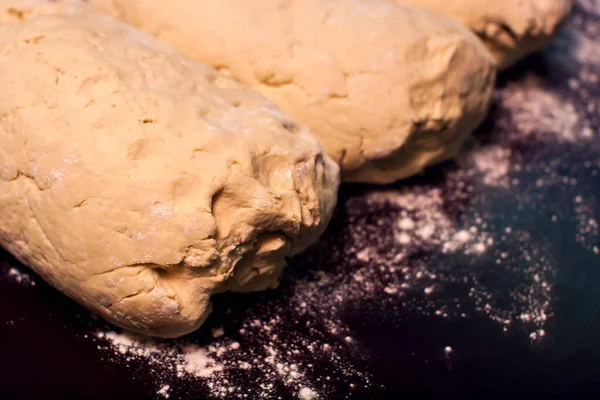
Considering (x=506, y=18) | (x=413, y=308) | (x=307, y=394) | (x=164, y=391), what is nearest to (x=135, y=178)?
(x=164, y=391)

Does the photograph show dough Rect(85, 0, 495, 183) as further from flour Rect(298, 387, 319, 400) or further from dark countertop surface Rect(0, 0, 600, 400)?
flour Rect(298, 387, 319, 400)

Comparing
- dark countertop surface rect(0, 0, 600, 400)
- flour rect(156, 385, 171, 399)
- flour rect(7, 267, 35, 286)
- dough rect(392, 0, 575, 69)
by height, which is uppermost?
dough rect(392, 0, 575, 69)

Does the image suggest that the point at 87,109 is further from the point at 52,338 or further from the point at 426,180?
the point at 426,180

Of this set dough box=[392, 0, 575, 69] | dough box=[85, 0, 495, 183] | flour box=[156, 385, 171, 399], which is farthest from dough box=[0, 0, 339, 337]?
dough box=[392, 0, 575, 69]

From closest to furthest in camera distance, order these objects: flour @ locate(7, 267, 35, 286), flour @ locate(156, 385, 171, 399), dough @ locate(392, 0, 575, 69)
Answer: flour @ locate(156, 385, 171, 399)
flour @ locate(7, 267, 35, 286)
dough @ locate(392, 0, 575, 69)

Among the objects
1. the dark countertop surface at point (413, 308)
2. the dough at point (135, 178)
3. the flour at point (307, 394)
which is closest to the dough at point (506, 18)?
the dark countertop surface at point (413, 308)

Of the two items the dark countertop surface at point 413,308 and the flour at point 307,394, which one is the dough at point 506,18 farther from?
the flour at point 307,394
